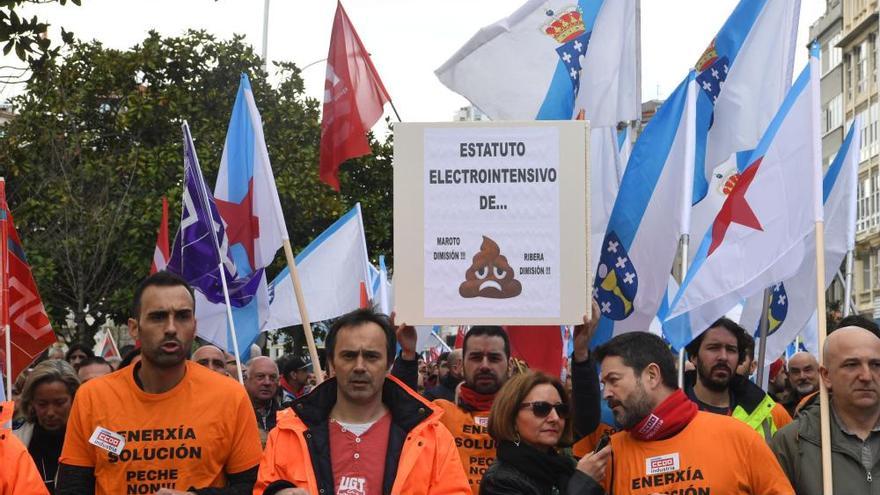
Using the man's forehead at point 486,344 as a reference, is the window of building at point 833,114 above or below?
above

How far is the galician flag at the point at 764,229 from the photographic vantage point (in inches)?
293

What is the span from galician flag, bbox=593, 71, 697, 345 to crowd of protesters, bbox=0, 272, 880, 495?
6.80 feet

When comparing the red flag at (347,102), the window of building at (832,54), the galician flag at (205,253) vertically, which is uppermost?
the window of building at (832,54)

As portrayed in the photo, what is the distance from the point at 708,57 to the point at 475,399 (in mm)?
4149

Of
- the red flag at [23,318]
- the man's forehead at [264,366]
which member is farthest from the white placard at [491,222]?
the red flag at [23,318]

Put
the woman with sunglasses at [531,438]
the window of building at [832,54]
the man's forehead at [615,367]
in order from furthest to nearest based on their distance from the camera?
the window of building at [832,54]
the woman with sunglasses at [531,438]
the man's forehead at [615,367]

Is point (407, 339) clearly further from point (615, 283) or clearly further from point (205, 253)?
point (205, 253)

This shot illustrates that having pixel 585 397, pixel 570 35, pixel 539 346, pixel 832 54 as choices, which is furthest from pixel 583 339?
pixel 832 54

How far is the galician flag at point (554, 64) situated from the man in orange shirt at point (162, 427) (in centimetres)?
411

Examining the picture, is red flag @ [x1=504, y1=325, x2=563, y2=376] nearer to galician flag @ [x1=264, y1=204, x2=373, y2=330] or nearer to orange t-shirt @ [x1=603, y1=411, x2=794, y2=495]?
orange t-shirt @ [x1=603, y1=411, x2=794, y2=495]

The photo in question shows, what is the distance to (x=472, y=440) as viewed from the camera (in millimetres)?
7234

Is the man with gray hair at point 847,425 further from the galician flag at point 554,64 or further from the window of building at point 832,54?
the window of building at point 832,54

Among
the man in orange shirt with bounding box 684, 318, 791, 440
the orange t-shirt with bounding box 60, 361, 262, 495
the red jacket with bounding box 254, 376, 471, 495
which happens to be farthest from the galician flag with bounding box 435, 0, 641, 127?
the red jacket with bounding box 254, 376, 471, 495

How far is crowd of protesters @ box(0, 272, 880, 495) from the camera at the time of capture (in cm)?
540
